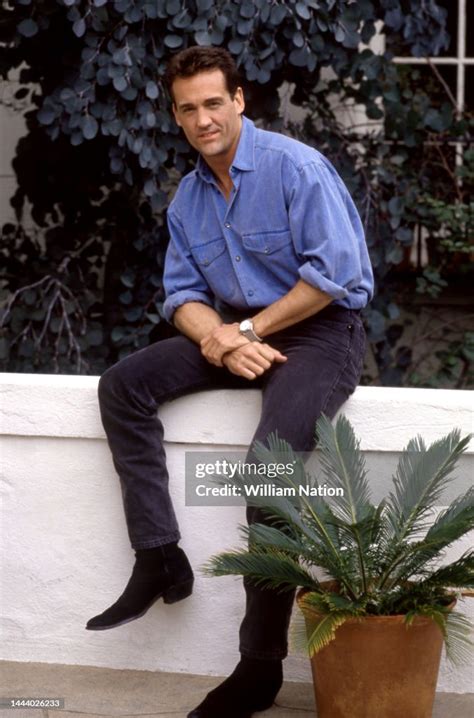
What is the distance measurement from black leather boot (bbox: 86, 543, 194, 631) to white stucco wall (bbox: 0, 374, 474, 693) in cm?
11

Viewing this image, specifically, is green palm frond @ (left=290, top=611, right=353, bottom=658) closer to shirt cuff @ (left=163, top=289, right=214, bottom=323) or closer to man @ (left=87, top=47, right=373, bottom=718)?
man @ (left=87, top=47, right=373, bottom=718)

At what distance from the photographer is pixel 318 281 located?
3521 mm

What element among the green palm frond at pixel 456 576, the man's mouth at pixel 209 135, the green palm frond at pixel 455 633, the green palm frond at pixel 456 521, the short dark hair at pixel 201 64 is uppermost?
the short dark hair at pixel 201 64

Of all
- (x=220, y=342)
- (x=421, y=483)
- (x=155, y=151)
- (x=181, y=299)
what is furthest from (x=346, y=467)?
(x=155, y=151)

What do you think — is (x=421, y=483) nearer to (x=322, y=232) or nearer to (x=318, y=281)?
(x=318, y=281)

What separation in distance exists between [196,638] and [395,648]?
0.83 meters

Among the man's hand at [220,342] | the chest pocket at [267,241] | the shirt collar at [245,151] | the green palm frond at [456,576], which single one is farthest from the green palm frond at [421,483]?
the shirt collar at [245,151]

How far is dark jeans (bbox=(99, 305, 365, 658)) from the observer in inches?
141

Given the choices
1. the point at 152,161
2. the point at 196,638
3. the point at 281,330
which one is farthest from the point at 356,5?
the point at 196,638

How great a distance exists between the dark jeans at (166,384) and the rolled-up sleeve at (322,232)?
16cm

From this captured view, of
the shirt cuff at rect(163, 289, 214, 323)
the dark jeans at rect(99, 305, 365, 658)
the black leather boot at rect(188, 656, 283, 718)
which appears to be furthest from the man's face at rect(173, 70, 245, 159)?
the black leather boot at rect(188, 656, 283, 718)

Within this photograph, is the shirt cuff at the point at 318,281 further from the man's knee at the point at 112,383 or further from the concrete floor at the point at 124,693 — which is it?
the concrete floor at the point at 124,693

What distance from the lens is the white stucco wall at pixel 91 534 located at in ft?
12.3

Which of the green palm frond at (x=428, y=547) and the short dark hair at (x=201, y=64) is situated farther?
the short dark hair at (x=201, y=64)
